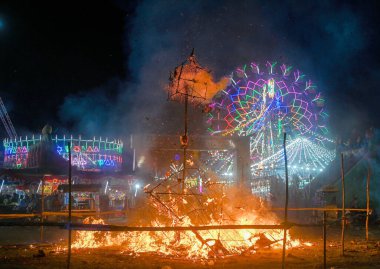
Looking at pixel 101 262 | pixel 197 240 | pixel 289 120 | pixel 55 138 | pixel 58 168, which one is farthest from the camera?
pixel 289 120

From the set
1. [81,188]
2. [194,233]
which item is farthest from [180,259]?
[81,188]

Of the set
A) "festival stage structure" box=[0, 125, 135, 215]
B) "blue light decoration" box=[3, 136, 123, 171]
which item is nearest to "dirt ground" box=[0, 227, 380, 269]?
"festival stage structure" box=[0, 125, 135, 215]

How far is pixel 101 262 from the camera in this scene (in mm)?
9555

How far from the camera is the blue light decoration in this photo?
29.2 metres

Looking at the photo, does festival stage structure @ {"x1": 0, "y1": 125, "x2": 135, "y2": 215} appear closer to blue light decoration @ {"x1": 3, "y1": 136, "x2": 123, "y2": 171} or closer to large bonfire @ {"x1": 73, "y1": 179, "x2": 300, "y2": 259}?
blue light decoration @ {"x1": 3, "y1": 136, "x2": 123, "y2": 171}

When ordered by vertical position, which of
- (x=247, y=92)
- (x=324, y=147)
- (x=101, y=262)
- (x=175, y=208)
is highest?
(x=247, y=92)

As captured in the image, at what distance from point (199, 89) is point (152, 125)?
18.6 m

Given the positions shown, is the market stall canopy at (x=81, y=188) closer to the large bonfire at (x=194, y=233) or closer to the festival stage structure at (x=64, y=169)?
the festival stage structure at (x=64, y=169)

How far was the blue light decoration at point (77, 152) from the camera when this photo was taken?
29.2 metres

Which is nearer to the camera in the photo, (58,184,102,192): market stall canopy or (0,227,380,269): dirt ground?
(0,227,380,269): dirt ground

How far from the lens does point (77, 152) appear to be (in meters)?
29.6

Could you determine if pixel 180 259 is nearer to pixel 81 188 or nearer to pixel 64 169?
pixel 81 188

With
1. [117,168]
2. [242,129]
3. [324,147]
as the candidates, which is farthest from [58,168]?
[324,147]

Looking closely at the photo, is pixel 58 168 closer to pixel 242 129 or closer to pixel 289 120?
pixel 242 129
